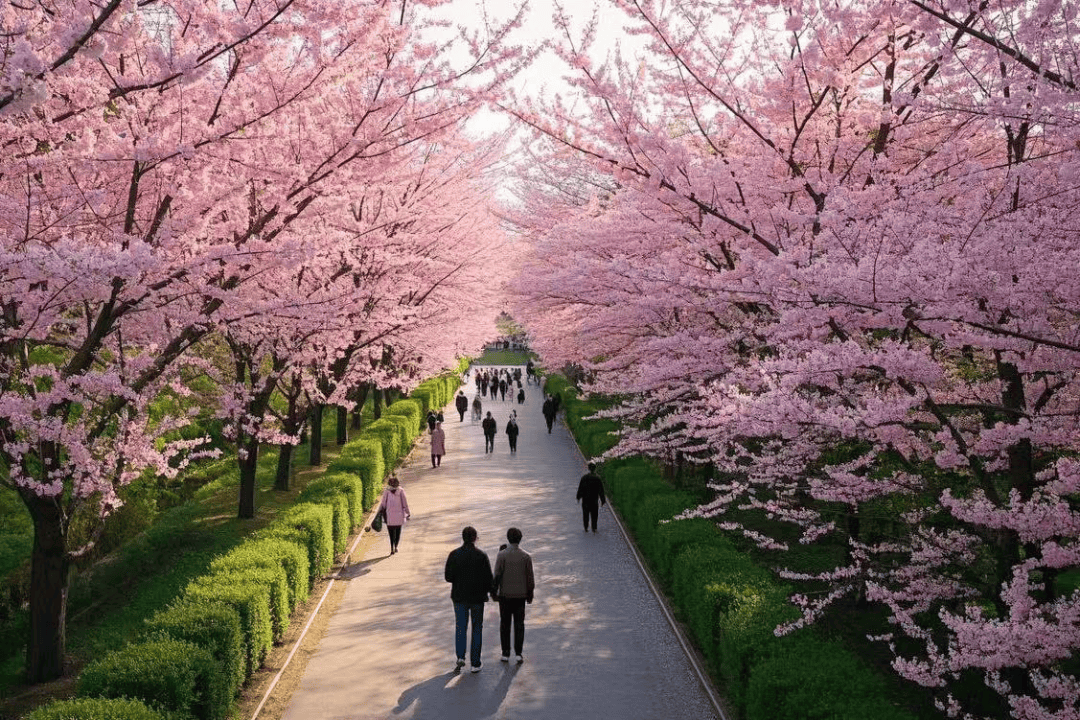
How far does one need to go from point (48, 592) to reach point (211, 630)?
253cm

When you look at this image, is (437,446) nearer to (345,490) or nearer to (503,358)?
(345,490)

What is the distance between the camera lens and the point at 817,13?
838 centimetres

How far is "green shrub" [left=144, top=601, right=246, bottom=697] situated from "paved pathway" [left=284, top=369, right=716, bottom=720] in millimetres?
712

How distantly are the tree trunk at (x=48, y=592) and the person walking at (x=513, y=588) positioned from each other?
4.43 metres

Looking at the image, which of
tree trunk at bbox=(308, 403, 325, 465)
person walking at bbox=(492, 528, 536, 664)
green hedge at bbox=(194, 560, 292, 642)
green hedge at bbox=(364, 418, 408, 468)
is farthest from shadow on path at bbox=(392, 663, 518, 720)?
tree trunk at bbox=(308, 403, 325, 465)

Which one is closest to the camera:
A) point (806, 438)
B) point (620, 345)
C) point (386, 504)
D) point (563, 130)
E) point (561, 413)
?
point (806, 438)

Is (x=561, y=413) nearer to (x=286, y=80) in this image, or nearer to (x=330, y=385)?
(x=330, y=385)

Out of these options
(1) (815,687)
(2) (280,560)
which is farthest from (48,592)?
(1) (815,687)

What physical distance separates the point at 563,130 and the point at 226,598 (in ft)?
18.6

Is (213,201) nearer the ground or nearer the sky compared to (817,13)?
nearer the ground

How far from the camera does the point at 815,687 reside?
598cm

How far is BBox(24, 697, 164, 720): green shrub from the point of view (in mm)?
5406

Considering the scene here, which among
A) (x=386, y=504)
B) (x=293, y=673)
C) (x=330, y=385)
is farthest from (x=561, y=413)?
(x=293, y=673)

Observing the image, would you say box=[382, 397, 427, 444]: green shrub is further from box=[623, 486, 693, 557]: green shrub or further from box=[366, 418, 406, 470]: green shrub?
box=[623, 486, 693, 557]: green shrub
